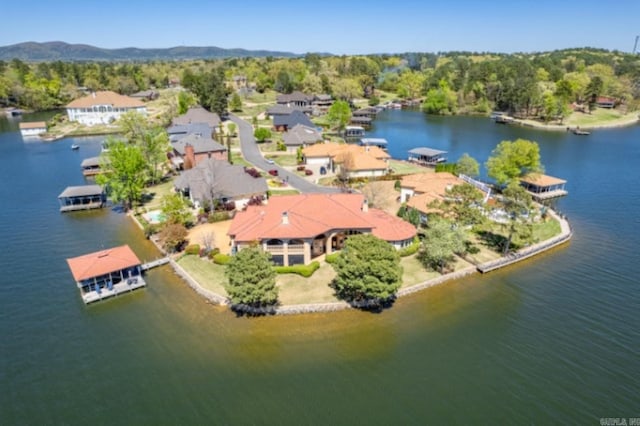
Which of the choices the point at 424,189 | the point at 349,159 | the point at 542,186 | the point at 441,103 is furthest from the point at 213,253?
the point at 441,103

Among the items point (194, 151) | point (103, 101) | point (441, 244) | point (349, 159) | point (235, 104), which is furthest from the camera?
point (235, 104)

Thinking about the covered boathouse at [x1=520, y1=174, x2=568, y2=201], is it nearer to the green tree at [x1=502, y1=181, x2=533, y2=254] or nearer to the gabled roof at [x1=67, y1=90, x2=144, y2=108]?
the green tree at [x1=502, y1=181, x2=533, y2=254]

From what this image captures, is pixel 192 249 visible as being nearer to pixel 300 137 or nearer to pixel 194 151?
pixel 194 151

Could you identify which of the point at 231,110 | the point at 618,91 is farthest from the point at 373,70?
the point at 618,91

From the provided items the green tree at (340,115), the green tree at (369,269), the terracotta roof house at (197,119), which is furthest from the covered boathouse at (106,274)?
the green tree at (340,115)

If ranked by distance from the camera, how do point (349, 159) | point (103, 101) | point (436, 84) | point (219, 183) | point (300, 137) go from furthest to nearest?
point (436, 84) → point (103, 101) → point (300, 137) → point (349, 159) → point (219, 183)

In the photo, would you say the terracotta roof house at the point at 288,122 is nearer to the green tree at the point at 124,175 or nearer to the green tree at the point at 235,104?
the green tree at the point at 235,104

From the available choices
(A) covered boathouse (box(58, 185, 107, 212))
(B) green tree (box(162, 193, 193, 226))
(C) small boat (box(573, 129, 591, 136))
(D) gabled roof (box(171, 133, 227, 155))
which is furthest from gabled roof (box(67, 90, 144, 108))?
(C) small boat (box(573, 129, 591, 136))
